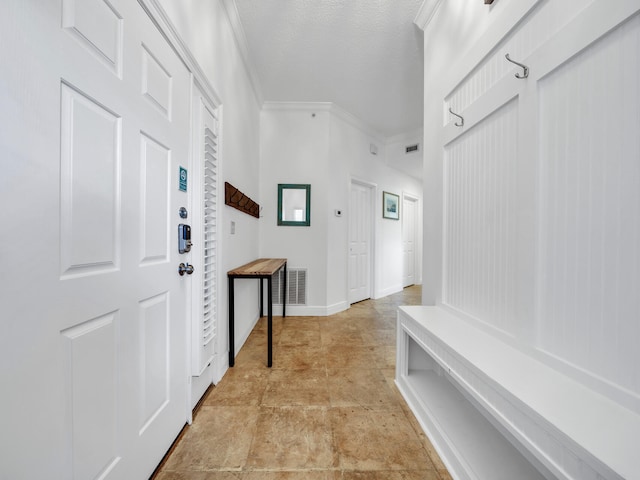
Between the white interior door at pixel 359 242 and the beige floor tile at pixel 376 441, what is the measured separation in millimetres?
2417

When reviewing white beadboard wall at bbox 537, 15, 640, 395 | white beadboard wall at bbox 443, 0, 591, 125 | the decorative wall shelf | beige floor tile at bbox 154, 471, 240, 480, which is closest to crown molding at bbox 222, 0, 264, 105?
the decorative wall shelf

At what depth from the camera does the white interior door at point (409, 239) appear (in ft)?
17.4

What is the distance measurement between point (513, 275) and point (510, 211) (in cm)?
29

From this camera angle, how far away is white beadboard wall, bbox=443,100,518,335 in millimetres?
1117

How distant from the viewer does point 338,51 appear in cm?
238

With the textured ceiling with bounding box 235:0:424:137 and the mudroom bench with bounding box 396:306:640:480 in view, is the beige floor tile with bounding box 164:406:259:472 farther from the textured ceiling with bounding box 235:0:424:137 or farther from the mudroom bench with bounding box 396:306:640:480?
the textured ceiling with bounding box 235:0:424:137

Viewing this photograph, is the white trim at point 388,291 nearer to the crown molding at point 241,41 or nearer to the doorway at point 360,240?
the doorway at point 360,240

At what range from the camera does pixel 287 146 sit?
10.8 ft

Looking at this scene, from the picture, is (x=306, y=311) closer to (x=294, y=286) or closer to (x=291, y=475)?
(x=294, y=286)

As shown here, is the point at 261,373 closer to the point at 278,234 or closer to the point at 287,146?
the point at 278,234


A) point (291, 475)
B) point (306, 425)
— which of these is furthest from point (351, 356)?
point (291, 475)

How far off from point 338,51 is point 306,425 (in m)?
3.05

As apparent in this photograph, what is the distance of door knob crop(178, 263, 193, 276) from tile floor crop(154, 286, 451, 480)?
0.86m

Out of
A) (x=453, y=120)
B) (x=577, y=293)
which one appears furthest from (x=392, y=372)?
(x=453, y=120)
